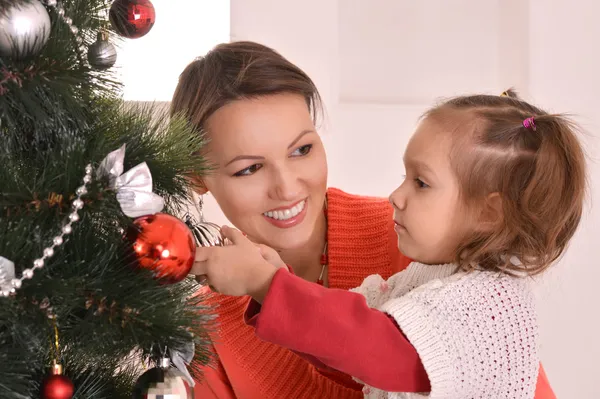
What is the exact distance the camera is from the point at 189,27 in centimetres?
157

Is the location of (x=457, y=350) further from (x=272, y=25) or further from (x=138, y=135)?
(x=272, y=25)

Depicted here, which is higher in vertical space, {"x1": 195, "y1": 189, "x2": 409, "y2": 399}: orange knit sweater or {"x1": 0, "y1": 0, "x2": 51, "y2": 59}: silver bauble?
{"x1": 0, "y1": 0, "x2": 51, "y2": 59}: silver bauble

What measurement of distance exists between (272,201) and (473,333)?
0.48 meters

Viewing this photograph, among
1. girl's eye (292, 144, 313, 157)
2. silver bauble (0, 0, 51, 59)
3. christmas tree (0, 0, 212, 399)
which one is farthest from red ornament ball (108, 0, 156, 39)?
girl's eye (292, 144, 313, 157)

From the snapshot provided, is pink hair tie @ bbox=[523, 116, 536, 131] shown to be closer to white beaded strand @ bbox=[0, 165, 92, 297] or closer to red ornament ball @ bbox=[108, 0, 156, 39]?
red ornament ball @ bbox=[108, 0, 156, 39]

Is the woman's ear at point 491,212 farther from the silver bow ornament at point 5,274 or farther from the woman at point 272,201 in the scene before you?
the silver bow ornament at point 5,274

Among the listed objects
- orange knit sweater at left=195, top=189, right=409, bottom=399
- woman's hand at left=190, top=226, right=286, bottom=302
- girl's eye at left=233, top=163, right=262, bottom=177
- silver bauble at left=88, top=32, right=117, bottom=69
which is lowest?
orange knit sweater at left=195, top=189, right=409, bottom=399

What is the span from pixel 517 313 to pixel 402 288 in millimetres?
222

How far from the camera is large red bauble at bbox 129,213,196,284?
0.69 m

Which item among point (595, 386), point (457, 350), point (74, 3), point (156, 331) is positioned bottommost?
point (595, 386)

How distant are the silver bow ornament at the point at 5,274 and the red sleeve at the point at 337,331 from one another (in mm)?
392

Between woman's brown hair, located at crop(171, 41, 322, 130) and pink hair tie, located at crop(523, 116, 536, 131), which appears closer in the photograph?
pink hair tie, located at crop(523, 116, 536, 131)

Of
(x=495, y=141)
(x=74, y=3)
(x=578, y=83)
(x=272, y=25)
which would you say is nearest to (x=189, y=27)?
(x=272, y=25)

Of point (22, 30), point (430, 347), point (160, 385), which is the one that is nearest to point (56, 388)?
point (160, 385)
